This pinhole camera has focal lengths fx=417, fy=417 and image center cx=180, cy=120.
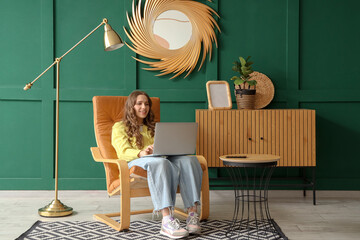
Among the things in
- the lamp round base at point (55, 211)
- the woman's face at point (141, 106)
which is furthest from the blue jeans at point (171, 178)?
the lamp round base at point (55, 211)

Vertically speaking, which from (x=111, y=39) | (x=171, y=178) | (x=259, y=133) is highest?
(x=111, y=39)

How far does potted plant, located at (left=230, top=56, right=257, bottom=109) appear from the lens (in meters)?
3.77

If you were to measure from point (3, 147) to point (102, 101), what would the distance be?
1.36m

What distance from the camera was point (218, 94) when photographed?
12.7 ft

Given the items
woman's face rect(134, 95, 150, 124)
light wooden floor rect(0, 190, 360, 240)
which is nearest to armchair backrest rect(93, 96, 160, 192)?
woman's face rect(134, 95, 150, 124)

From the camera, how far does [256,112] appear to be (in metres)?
3.70

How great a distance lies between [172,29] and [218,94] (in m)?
0.80

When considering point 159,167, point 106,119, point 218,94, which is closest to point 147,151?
point 159,167

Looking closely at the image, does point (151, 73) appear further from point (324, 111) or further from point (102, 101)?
point (324, 111)

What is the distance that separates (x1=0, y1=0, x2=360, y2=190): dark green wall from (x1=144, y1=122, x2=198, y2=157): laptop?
1.21m

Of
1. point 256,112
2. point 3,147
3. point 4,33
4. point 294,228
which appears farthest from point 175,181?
point 4,33

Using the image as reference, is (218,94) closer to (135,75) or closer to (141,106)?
(135,75)

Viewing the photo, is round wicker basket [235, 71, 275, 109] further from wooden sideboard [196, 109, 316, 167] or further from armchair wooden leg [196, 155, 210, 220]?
armchair wooden leg [196, 155, 210, 220]

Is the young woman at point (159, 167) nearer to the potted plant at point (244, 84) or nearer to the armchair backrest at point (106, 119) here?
the armchair backrest at point (106, 119)
